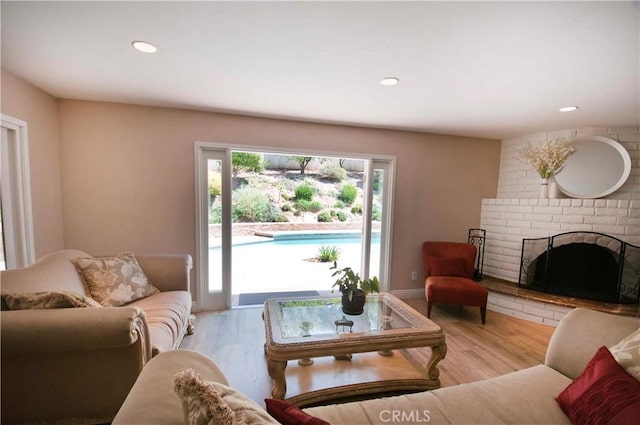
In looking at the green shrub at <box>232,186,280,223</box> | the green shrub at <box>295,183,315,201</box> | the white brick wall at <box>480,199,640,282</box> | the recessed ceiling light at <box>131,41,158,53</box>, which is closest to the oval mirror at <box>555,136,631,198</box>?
the white brick wall at <box>480,199,640,282</box>

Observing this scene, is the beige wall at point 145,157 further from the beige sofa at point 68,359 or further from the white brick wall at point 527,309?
the white brick wall at point 527,309

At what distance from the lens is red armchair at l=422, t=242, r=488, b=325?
271 cm

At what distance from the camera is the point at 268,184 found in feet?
31.6

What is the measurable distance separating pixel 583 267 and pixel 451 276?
1.41 m

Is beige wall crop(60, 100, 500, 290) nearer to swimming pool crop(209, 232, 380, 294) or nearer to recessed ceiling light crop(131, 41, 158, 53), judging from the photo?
swimming pool crop(209, 232, 380, 294)

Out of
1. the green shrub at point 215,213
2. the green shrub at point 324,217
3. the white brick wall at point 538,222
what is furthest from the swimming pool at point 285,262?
the white brick wall at point 538,222

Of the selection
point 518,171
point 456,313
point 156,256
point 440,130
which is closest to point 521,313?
point 456,313

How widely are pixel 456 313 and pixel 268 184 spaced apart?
7.82 meters

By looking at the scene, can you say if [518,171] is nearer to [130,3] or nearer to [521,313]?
[521,313]

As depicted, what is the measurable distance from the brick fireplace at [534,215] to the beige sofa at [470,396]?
1889 millimetres

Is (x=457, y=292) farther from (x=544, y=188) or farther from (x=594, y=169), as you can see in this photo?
(x=594, y=169)

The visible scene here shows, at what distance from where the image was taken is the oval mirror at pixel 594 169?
2.82m

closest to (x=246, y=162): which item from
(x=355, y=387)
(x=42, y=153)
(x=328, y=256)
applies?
(x=328, y=256)

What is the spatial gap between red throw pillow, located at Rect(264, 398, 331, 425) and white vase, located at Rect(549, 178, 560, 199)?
3.66 meters
